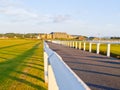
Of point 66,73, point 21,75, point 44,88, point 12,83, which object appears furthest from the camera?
point 21,75

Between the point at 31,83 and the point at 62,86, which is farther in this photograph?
the point at 31,83

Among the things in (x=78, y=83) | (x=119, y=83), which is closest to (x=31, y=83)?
(x=119, y=83)

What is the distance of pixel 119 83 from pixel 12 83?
3687mm

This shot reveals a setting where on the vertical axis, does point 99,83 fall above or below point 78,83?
below

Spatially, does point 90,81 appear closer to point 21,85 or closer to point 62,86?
point 21,85

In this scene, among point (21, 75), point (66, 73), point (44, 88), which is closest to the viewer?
point (66, 73)

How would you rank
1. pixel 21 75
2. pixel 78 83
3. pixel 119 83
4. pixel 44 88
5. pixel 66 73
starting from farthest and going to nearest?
pixel 21 75 → pixel 44 88 → pixel 119 83 → pixel 66 73 → pixel 78 83

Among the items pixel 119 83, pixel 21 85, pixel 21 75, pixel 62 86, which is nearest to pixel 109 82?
pixel 119 83

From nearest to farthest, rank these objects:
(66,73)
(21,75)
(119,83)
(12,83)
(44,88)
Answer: (66,73) < (119,83) < (44,88) < (12,83) < (21,75)

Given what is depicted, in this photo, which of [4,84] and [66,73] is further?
[4,84]

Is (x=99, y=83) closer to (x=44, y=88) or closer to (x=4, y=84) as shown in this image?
(x=44, y=88)

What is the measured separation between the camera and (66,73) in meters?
3.81

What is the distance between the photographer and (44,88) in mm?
10664

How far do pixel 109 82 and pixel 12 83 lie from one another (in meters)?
3.34
